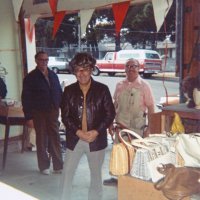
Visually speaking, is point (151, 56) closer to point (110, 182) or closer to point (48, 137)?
point (48, 137)

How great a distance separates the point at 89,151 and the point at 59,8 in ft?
8.38

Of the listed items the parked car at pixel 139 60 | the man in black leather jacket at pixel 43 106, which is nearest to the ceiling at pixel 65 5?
the man in black leather jacket at pixel 43 106

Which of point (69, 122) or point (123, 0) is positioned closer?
point (69, 122)

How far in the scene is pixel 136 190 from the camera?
1905 millimetres

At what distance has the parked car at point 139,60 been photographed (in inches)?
777

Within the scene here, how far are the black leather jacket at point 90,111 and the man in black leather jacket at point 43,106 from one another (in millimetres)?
1416

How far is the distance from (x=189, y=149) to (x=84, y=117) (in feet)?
4.49

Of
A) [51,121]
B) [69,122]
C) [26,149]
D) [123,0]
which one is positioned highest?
[123,0]

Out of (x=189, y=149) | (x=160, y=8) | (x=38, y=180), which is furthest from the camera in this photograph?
(x=38, y=180)

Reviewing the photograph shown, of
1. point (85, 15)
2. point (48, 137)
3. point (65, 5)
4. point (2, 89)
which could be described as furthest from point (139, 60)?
point (48, 137)

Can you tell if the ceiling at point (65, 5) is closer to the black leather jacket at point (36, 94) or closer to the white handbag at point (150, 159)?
the black leather jacket at point (36, 94)

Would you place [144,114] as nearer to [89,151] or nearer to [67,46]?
[89,151]

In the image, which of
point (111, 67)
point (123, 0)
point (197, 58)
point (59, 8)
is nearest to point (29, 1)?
point (59, 8)

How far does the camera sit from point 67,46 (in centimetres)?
2795
